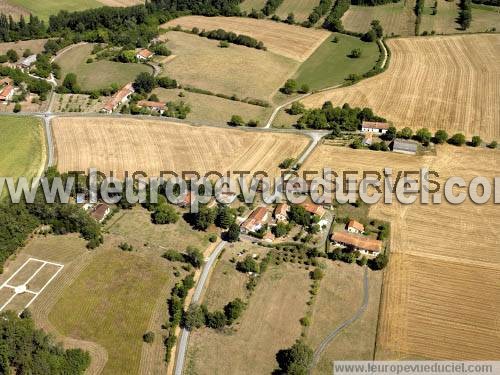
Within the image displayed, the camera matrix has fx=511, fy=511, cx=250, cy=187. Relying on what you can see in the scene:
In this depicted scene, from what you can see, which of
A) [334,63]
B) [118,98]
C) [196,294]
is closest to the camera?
[196,294]

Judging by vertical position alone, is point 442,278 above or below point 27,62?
below

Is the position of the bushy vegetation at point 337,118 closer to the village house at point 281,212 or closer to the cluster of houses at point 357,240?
the village house at point 281,212

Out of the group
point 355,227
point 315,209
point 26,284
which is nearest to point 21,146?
point 26,284

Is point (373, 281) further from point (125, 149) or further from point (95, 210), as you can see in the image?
point (125, 149)

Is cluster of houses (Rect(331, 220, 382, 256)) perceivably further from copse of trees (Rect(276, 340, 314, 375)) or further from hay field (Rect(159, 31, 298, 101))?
hay field (Rect(159, 31, 298, 101))

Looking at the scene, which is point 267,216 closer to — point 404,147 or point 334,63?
point 404,147

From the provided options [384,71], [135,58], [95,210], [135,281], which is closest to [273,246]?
[135,281]

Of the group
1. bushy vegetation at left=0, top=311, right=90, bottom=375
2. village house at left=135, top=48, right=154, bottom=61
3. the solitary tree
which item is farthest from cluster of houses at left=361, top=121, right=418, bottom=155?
bushy vegetation at left=0, top=311, right=90, bottom=375
